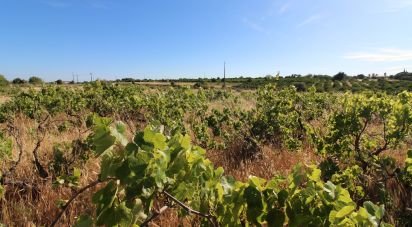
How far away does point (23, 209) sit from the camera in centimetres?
393

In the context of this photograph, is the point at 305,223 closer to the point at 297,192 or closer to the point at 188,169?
the point at 297,192

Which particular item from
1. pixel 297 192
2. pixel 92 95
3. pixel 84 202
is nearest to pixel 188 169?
pixel 297 192

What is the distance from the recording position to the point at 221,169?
6.62 ft

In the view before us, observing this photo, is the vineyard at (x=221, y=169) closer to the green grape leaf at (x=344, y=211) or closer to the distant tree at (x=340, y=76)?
the green grape leaf at (x=344, y=211)

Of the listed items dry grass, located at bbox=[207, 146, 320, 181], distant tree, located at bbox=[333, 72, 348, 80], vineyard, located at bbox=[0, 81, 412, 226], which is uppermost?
distant tree, located at bbox=[333, 72, 348, 80]

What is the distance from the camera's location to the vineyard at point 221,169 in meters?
1.71

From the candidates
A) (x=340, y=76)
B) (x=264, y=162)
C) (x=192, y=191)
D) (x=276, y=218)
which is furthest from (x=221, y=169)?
(x=340, y=76)

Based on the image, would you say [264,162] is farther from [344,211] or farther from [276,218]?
[344,211]

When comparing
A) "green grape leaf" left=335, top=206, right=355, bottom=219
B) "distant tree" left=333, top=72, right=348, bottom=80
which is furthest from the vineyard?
"distant tree" left=333, top=72, right=348, bottom=80

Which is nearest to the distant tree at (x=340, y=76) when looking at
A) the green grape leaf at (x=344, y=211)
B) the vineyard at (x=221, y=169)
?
the vineyard at (x=221, y=169)

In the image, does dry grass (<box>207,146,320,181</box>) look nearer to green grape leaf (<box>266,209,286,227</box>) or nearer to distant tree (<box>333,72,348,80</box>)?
green grape leaf (<box>266,209,286,227</box>)

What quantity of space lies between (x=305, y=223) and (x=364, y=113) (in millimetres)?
2852

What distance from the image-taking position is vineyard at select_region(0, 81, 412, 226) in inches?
67.3

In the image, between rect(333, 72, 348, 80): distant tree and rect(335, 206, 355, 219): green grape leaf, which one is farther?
rect(333, 72, 348, 80): distant tree
